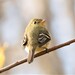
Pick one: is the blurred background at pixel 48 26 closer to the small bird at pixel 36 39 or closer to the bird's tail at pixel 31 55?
the small bird at pixel 36 39

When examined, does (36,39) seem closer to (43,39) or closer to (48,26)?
(43,39)

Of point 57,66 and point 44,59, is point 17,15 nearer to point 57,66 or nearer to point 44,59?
point 44,59

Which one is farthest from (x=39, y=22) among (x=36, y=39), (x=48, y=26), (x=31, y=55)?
(x=48, y=26)

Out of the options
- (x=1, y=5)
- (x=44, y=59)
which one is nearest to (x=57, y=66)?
(x=44, y=59)

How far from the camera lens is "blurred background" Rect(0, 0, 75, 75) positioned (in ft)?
10.8

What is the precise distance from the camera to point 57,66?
3.22 m

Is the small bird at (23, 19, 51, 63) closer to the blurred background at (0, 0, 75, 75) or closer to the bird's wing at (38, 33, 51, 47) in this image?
the bird's wing at (38, 33, 51, 47)

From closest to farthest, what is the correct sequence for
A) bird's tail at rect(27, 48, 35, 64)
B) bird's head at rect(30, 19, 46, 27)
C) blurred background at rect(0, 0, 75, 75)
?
bird's tail at rect(27, 48, 35, 64) → bird's head at rect(30, 19, 46, 27) → blurred background at rect(0, 0, 75, 75)

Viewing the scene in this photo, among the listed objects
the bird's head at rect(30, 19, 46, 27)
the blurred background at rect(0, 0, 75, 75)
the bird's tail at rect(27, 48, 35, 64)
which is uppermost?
the bird's tail at rect(27, 48, 35, 64)

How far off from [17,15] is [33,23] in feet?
6.62

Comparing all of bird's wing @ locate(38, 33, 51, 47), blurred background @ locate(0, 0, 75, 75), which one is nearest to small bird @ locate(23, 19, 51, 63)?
bird's wing @ locate(38, 33, 51, 47)

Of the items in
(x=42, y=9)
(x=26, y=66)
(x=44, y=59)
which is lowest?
(x=26, y=66)

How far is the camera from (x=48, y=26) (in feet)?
11.1

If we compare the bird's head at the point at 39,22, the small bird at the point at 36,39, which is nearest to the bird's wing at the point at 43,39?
the small bird at the point at 36,39
